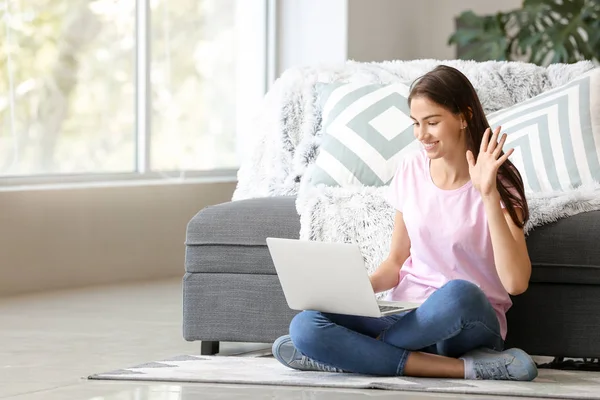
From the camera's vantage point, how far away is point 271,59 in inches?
232

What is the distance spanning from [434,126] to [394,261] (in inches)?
13.6

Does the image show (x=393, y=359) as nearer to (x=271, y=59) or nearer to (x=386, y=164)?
(x=386, y=164)

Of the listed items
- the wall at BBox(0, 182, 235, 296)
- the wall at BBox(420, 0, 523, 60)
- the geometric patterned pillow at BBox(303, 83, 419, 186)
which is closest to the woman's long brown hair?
the geometric patterned pillow at BBox(303, 83, 419, 186)

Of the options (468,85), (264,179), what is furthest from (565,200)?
(264,179)

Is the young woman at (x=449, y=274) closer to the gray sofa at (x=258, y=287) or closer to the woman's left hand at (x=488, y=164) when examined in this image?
the woman's left hand at (x=488, y=164)

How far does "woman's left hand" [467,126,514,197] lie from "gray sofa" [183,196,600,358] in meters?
0.37

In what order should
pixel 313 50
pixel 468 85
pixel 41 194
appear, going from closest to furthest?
pixel 468 85, pixel 41 194, pixel 313 50

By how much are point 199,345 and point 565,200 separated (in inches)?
44.3

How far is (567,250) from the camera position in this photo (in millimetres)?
2674

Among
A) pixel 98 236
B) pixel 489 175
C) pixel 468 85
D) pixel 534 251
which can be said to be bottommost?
pixel 98 236

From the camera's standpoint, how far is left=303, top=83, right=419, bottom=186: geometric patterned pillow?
10.6ft

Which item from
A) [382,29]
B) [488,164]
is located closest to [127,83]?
[382,29]

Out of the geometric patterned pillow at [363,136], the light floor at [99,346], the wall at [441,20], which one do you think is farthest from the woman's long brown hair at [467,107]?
the wall at [441,20]

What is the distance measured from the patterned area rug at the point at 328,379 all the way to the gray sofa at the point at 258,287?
4.2 inches
